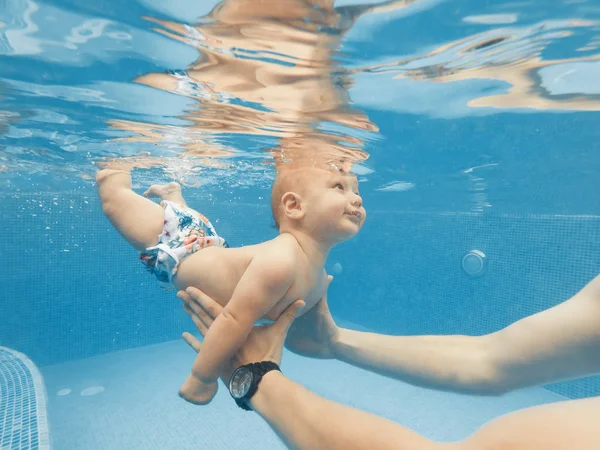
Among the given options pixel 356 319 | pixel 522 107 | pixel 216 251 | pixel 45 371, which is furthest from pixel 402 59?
pixel 356 319

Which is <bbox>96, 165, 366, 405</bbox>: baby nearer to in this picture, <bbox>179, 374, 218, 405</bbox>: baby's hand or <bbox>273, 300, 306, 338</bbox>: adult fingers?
<bbox>179, 374, 218, 405</bbox>: baby's hand

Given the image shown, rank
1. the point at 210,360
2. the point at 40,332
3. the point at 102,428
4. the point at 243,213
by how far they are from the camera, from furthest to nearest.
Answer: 1. the point at 243,213
2. the point at 40,332
3. the point at 102,428
4. the point at 210,360

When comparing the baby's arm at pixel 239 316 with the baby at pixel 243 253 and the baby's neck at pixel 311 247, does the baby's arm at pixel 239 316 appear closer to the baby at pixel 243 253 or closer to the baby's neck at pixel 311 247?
the baby at pixel 243 253

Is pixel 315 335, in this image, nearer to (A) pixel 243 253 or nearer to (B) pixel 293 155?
(A) pixel 243 253

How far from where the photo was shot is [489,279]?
12.8 meters

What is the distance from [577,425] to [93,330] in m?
14.8

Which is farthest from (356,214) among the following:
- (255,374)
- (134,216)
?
(134,216)

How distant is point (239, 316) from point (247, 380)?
1.88ft

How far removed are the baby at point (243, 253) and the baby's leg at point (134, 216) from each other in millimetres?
13

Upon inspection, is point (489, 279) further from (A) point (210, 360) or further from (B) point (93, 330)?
(B) point (93, 330)

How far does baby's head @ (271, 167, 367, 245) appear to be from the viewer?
388cm

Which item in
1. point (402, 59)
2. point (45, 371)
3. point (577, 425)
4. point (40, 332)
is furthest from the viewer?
point (40, 332)

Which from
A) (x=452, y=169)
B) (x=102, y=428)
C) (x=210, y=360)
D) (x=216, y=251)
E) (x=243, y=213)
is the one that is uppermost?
(x=452, y=169)

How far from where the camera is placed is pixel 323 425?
1.75 m
